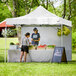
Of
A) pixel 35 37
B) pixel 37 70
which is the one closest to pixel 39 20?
pixel 35 37

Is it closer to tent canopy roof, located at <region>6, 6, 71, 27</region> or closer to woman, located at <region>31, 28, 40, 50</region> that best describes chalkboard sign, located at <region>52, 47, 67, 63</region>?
tent canopy roof, located at <region>6, 6, 71, 27</region>

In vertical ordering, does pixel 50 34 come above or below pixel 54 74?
above

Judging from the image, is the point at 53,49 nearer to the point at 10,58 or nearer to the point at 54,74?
the point at 10,58

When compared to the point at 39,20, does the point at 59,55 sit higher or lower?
lower

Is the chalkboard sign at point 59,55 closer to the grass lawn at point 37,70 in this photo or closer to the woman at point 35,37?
the grass lawn at point 37,70

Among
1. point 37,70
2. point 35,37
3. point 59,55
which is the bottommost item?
point 37,70

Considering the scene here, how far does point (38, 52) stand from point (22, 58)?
852mm

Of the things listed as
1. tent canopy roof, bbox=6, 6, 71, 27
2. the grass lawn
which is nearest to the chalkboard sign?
tent canopy roof, bbox=6, 6, 71, 27

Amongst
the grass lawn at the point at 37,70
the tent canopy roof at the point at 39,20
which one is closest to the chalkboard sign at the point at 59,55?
the tent canopy roof at the point at 39,20

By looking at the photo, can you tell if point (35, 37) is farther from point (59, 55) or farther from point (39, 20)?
point (59, 55)

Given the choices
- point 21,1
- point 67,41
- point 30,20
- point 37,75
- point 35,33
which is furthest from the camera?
point 21,1

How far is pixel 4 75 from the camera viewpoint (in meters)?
10.7

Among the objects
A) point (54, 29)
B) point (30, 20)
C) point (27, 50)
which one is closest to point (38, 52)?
point (27, 50)

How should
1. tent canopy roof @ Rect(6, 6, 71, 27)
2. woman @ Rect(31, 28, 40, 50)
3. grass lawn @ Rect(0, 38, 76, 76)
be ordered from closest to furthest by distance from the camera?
1. grass lawn @ Rect(0, 38, 76, 76)
2. tent canopy roof @ Rect(6, 6, 71, 27)
3. woman @ Rect(31, 28, 40, 50)
